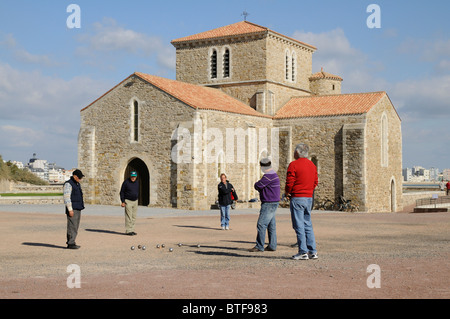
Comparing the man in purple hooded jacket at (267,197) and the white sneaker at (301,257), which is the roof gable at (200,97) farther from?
the white sneaker at (301,257)

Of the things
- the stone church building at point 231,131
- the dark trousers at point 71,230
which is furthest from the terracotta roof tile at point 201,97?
the dark trousers at point 71,230

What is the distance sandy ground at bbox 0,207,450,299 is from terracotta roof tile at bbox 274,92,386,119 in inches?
637

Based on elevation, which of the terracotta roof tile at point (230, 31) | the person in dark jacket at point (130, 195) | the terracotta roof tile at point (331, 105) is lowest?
the person in dark jacket at point (130, 195)

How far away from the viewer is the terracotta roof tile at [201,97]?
96.9ft

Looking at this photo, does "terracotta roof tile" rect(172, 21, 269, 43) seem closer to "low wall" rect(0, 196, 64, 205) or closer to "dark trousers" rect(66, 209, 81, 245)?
"low wall" rect(0, 196, 64, 205)

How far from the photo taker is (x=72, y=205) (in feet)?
40.8

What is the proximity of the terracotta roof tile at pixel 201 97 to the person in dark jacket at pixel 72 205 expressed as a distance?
16115 mm

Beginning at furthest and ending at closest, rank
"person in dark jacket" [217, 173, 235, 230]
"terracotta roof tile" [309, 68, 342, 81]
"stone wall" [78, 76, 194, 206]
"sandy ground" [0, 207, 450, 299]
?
1. "terracotta roof tile" [309, 68, 342, 81]
2. "stone wall" [78, 76, 194, 206]
3. "person in dark jacket" [217, 173, 235, 230]
4. "sandy ground" [0, 207, 450, 299]

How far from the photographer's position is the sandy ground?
709 centimetres

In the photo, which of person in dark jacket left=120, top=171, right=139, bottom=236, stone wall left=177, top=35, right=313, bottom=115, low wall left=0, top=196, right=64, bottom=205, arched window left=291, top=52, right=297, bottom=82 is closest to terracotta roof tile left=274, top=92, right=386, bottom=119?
stone wall left=177, top=35, right=313, bottom=115

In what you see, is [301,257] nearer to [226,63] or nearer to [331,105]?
[331,105]

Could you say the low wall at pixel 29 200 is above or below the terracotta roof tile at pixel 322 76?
below

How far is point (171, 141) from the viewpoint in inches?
1153
